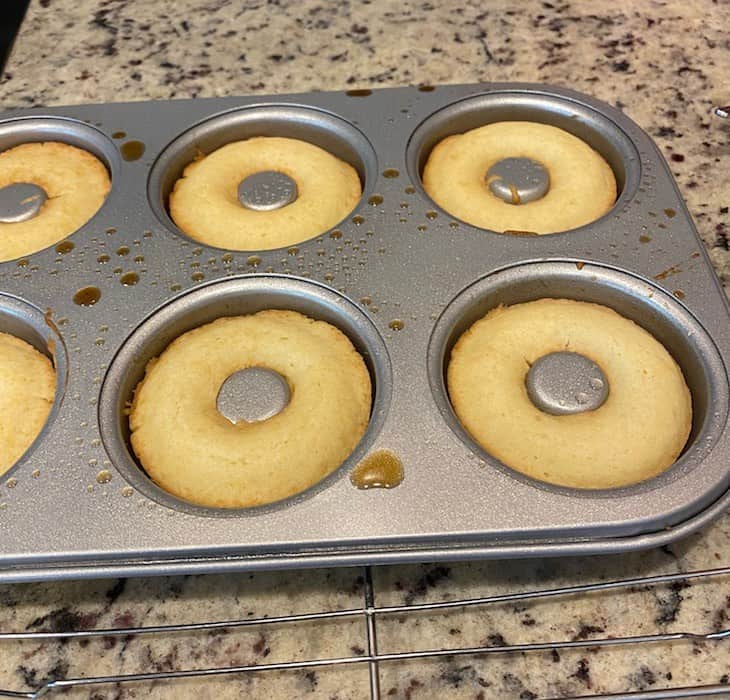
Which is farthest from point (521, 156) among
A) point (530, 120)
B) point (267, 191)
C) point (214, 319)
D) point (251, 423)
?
point (251, 423)

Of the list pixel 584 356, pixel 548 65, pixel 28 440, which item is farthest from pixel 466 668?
pixel 548 65

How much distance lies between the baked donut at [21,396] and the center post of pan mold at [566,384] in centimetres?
90

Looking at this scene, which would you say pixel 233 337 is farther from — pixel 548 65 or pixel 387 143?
pixel 548 65

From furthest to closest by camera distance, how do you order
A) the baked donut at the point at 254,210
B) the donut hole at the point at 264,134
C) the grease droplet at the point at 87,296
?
the donut hole at the point at 264,134 → the baked donut at the point at 254,210 → the grease droplet at the point at 87,296

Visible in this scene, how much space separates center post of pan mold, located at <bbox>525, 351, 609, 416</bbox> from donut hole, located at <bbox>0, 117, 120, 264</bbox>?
1153mm

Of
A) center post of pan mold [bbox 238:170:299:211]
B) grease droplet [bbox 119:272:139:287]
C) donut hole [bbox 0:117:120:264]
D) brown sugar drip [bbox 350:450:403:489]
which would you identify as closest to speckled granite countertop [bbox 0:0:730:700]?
brown sugar drip [bbox 350:450:403:489]

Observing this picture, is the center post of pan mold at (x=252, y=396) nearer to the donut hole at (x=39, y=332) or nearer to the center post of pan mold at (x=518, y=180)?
the donut hole at (x=39, y=332)

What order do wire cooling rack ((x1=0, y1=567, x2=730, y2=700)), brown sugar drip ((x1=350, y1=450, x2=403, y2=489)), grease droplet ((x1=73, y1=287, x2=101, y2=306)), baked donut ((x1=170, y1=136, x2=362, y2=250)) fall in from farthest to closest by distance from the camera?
1. baked donut ((x1=170, y1=136, x2=362, y2=250))
2. grease droplet ((x1=73, y1=287, x2=101, y2=306))
3. brown sugar drip ((x1=350, y1=450, x2=403, y2=489))
4. wire cooling rack ((x1=0, y1=567, x2=730, y2=700))

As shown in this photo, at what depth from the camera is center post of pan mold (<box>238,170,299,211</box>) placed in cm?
155

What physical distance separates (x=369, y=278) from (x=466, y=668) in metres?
0.72

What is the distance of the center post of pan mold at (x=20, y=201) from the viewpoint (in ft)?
5.05

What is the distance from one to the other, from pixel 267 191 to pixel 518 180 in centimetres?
59

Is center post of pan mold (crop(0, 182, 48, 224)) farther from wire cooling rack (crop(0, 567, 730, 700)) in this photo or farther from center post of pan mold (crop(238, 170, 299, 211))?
wire cooling rack (crop(0, 567, 730, 700))

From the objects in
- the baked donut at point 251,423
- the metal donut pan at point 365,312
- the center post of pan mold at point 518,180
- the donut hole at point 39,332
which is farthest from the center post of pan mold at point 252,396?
the center post of pan mold at point 518,180
